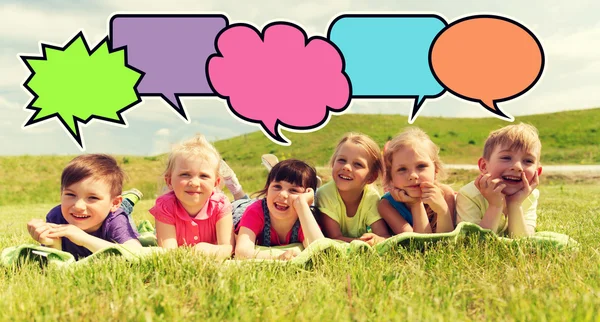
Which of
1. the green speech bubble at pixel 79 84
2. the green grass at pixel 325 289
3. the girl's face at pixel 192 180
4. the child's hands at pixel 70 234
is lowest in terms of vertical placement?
the green grass at pixel 325 289

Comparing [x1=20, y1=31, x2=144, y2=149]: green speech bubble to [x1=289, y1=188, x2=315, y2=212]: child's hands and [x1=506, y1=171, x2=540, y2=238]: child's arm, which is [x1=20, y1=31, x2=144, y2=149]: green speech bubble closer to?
[x1=289, y1=188, x2=315, y2=212]: child's hands

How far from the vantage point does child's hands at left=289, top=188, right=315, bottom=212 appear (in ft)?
13.8

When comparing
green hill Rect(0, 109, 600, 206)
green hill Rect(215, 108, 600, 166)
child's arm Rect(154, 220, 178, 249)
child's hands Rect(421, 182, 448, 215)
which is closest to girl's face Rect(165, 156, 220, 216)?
child's arm Rect(154, 220, 178, 249)

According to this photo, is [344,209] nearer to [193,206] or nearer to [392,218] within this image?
[392,218]

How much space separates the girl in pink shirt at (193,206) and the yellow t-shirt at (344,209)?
36.5 inches

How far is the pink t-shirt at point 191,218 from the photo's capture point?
4.31 m

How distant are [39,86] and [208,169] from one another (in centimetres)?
411

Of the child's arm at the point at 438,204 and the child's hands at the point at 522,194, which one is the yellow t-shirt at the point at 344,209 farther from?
the child's hands at the point at 522,194

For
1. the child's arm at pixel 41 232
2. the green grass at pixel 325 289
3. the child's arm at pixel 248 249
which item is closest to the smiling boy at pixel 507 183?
the green grass at pixel 325 289

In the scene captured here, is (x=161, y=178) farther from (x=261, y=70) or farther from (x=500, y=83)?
(x=500, y=83)

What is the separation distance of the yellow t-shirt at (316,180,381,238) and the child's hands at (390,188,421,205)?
338 millimetres

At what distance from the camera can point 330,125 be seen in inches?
1646

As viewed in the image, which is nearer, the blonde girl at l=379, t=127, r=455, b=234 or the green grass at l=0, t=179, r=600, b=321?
the green grass at l=0, t=179, r=600, b=321

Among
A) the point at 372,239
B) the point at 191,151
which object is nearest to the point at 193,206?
the point at 191,151
